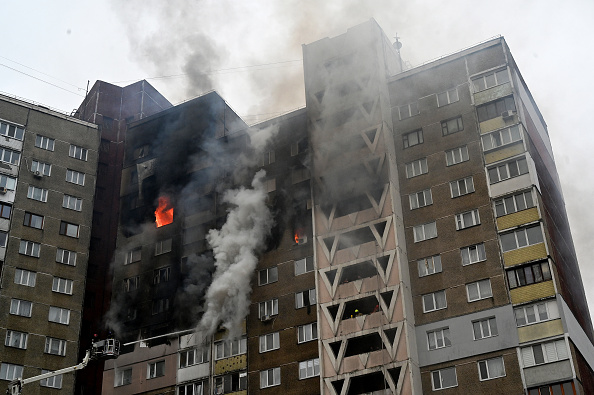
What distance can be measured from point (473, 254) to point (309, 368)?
16220mm

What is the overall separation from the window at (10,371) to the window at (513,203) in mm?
44238

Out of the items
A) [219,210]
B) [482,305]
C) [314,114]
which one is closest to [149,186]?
[219,210]

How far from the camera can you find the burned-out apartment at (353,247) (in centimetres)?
5669

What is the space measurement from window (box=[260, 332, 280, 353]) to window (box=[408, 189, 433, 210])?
1598 cm

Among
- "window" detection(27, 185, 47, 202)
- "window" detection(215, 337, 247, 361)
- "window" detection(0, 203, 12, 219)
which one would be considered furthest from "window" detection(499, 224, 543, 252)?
"window" detection(0, 203, 12, 219)

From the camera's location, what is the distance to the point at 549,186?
65.7 m

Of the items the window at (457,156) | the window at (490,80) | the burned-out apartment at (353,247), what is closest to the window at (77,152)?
the burned-out apartment at (353,247)

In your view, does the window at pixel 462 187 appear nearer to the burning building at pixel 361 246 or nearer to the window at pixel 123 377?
the burning building at pixel 361 246

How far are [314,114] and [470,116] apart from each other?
49.0 ft

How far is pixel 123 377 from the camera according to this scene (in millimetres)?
71062

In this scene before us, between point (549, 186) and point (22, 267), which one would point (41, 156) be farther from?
point (549, 186)

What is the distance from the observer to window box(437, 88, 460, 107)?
2576 inches

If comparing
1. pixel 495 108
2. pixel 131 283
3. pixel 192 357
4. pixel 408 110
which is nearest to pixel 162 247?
pixel 131 283

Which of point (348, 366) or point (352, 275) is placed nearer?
point (348, 366)
